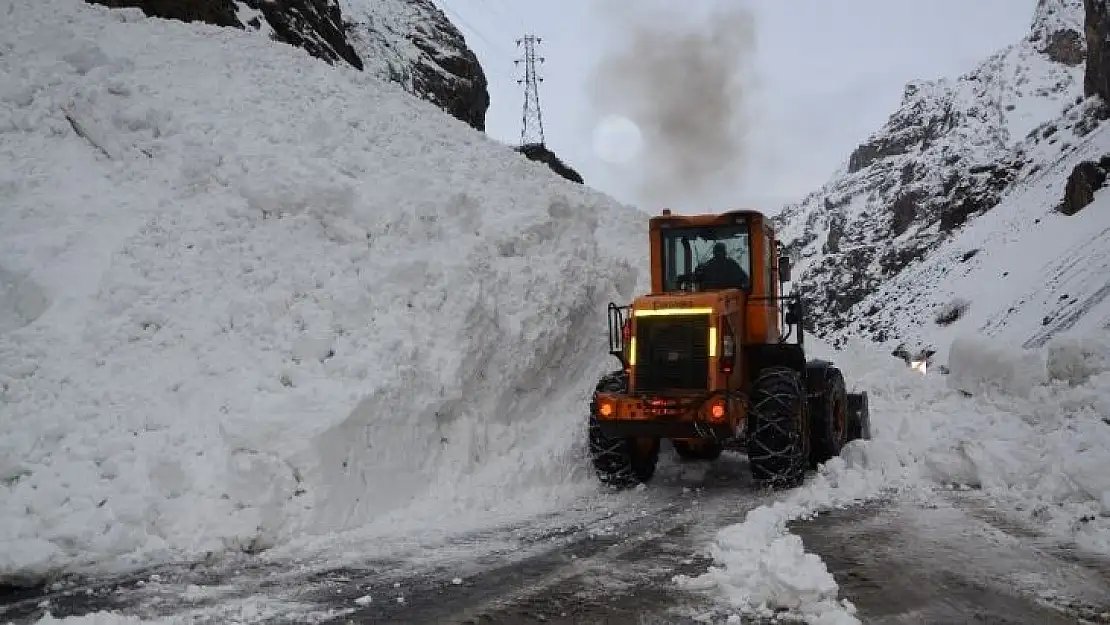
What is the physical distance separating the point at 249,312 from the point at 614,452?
13.9 ft

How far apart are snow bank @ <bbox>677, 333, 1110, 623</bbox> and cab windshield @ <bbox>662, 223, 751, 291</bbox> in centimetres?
253

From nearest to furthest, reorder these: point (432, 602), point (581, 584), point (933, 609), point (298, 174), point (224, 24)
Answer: point (933, 609), point (432, 602), point (581, 584), point (298, 174), point (224, 24)

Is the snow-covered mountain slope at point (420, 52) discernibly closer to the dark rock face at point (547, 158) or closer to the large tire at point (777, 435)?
the dark rock face at point (547, 158)

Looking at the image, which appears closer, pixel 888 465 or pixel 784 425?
pixel 784 425

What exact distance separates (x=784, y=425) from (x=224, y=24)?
611 inches

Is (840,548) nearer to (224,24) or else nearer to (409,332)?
(409,332)

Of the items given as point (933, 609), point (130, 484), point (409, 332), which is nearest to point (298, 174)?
point (409, 332)

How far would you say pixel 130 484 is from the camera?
5.89 metres

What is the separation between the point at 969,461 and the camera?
26.5 feet

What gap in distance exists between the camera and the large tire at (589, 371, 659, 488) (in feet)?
27.5

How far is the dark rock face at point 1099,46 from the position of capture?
194 ft

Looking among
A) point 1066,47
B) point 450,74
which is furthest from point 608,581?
point 1066,47

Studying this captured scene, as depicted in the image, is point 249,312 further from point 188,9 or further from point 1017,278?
point 1017,278

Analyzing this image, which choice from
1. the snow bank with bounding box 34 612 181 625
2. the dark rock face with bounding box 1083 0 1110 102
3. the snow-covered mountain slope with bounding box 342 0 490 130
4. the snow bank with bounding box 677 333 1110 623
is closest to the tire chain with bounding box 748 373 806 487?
the snow bank with bounding box 677 333 1110 623
